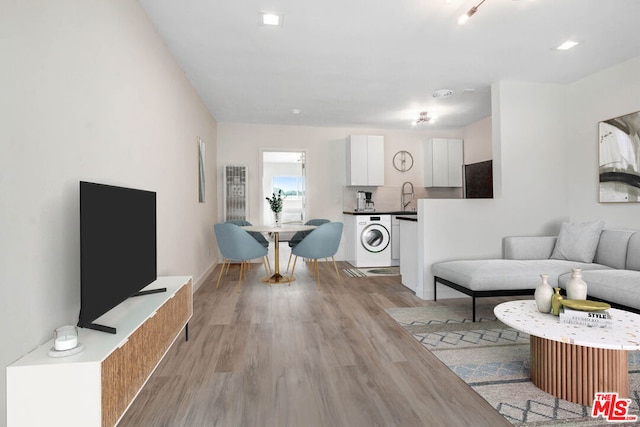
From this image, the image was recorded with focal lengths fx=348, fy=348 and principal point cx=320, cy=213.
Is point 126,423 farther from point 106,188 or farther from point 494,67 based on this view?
point 494,67

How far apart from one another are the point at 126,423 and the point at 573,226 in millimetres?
4317

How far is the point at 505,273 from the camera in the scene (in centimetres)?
319

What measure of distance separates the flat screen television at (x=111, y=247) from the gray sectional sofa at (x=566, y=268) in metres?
2.71

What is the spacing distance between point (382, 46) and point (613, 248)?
300cm

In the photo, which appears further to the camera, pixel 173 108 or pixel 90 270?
pixel 173 108

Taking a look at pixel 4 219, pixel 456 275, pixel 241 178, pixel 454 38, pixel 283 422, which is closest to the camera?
pixel 4 219

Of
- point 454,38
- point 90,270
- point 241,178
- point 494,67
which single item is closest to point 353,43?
point 454,38

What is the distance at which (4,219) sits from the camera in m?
1.24

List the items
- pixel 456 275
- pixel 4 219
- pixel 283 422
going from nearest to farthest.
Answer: pixel 4 219 → pixel 283 422 → pixel 456 275

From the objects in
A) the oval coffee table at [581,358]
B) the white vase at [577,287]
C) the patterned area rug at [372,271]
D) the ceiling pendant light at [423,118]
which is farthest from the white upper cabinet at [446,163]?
the oval coffee table at [581,358]

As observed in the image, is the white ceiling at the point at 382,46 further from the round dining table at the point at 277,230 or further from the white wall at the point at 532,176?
the round dining table at the point at 277,230

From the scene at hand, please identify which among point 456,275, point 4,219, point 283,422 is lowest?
point 283,422

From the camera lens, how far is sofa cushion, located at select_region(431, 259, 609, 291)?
315cm

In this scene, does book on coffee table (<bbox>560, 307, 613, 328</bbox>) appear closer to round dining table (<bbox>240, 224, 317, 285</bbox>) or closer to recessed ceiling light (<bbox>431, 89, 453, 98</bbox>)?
round dining table (<bbox>240, 224, 317, 285</bbox>)
